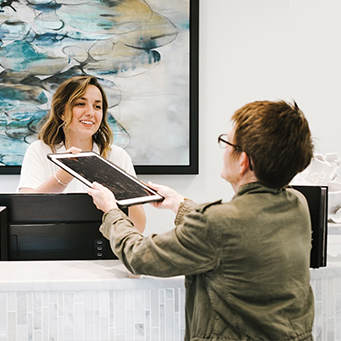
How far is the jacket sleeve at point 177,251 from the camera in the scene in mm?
853

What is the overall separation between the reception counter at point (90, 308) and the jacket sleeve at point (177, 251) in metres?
0.17

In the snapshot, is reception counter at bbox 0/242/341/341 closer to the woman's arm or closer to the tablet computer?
the tablet computer

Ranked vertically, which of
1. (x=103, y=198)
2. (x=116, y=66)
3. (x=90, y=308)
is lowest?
(x=90, y=308)

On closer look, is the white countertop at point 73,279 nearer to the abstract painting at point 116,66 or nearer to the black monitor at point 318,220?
the black monitor at point 318,220

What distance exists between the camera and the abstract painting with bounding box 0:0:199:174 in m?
2.84

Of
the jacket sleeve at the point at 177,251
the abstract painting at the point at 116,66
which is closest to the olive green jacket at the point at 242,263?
the jacket sleeve at the point at 177,251

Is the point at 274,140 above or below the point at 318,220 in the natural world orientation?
above

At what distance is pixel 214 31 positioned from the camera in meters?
2.92

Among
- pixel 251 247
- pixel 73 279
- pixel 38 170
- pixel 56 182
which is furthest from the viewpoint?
pixel 38 170

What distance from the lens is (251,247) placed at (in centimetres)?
85

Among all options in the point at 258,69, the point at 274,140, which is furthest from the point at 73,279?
the point at 258,69

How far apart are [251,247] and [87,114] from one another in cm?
158

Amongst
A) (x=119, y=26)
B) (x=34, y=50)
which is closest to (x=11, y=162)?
(x=34, y=50)

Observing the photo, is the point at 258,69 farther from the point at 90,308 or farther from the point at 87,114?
the point at 90,308
